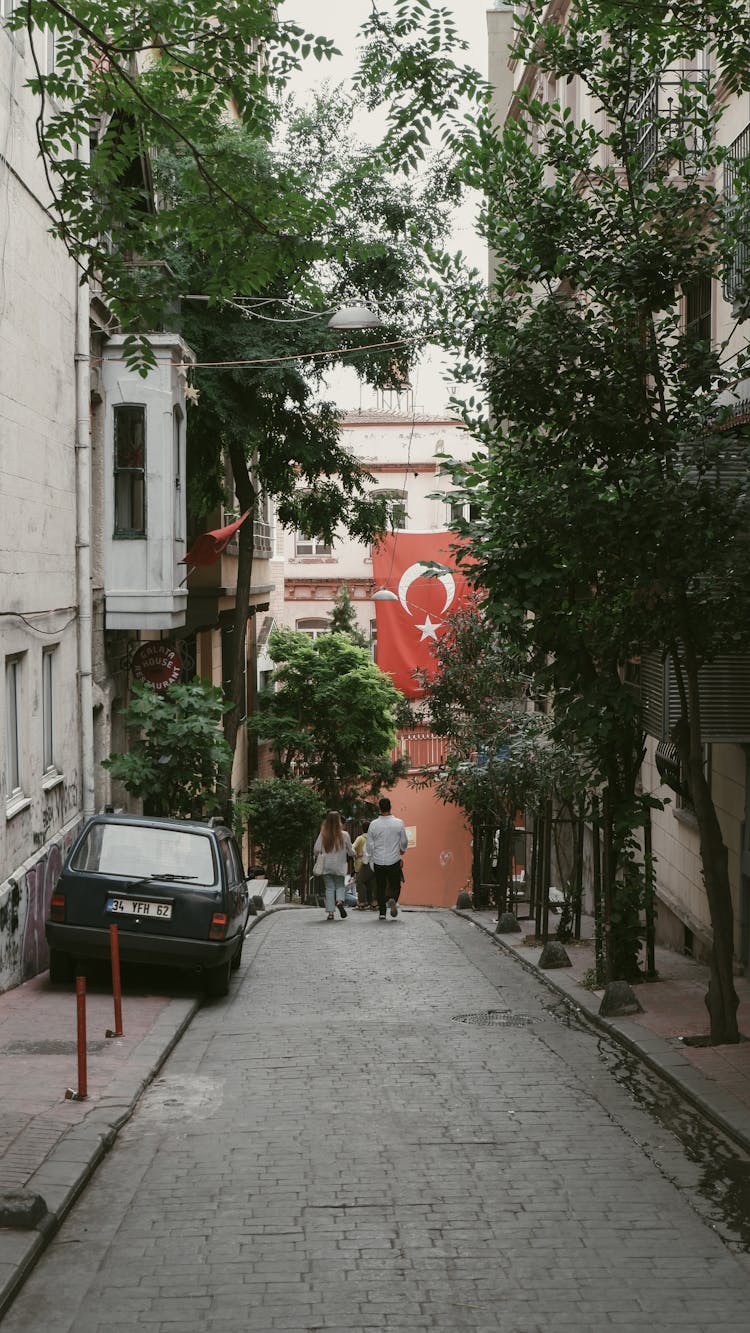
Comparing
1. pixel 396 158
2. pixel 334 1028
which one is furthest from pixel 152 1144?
pixel 396 158

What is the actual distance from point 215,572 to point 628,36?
62.4 feet

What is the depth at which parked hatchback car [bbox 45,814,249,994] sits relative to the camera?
13.2 m

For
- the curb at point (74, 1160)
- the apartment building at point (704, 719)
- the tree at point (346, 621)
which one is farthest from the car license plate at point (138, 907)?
the tree at point (346, 621)

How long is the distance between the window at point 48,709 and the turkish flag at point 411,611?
12800 mm

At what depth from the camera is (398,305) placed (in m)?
26.3

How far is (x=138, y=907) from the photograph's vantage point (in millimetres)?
13305

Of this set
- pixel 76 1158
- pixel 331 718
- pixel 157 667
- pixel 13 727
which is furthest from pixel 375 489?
pixel 76 1158

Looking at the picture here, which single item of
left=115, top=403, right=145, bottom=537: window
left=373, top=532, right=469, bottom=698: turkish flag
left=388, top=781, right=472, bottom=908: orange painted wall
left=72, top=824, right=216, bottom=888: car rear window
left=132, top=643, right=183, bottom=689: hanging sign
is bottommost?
left=388, top=781, right=472, bottom=908: orange painted wall

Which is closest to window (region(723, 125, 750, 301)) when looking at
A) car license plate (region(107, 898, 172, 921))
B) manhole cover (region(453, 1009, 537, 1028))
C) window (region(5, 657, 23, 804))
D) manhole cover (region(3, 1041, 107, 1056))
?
manhole cover (region(453, 1009, 537, 1028))

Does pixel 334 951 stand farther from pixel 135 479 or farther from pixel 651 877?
pixel 135 479

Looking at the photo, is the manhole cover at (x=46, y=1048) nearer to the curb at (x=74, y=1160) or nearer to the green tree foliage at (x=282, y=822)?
the curb at (x=74, y=1160)

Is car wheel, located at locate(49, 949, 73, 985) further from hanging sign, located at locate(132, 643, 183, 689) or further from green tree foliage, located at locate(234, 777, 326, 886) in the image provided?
green tree foliage, located at locate(234, 777, 326, 886)

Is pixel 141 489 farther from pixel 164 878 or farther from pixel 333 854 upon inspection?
pixel 164 878

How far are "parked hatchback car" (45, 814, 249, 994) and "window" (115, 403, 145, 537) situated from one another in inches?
322
